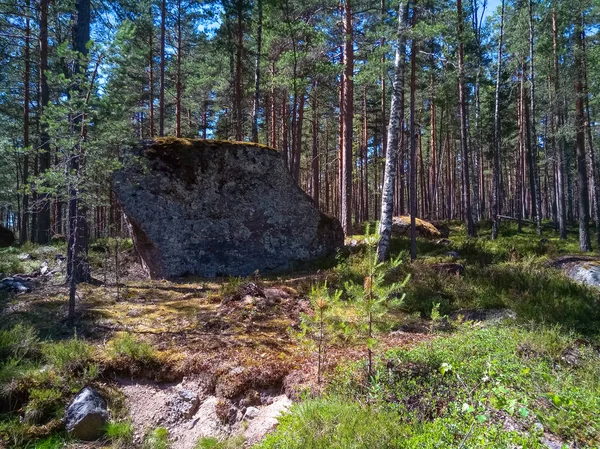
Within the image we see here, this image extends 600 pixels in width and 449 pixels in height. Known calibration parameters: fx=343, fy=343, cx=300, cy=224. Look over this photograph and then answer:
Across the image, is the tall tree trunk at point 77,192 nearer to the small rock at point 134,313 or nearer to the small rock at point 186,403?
the small rock at point 134,313

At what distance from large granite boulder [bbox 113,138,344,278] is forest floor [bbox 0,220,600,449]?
286 centimetres

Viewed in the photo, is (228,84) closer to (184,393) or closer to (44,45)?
(44,45)

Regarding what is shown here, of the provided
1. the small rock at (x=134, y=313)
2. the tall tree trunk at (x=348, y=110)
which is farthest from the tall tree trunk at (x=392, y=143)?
A: the small rock at (x=134, y=313)

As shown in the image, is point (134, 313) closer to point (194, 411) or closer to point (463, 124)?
point (194, 411)

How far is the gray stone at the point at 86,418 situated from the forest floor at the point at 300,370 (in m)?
0.12

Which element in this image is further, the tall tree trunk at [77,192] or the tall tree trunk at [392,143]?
the tall tree trunk at [392,143]

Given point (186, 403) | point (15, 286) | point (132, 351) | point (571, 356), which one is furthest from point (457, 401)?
point (15, 286)

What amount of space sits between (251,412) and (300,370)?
77 centimetres

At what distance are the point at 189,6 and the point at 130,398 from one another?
18.2 meters

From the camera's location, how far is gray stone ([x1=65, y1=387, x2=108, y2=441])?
3688mm

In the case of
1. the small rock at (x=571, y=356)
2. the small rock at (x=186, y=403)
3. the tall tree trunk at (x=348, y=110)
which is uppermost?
the tall tree trunk at (x=348, y=110)

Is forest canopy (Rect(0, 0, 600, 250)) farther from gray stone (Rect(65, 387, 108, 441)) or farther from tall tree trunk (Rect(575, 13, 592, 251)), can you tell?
gray stone (Rect(65, 387, 108, 441))

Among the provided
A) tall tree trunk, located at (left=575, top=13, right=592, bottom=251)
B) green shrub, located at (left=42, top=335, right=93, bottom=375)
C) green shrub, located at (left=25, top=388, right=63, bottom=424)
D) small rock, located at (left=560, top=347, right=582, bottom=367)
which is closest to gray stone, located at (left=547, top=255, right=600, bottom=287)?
small rock, located at (left=560, top=347, right=582, bottom=367)

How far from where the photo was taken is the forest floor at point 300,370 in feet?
9.39
